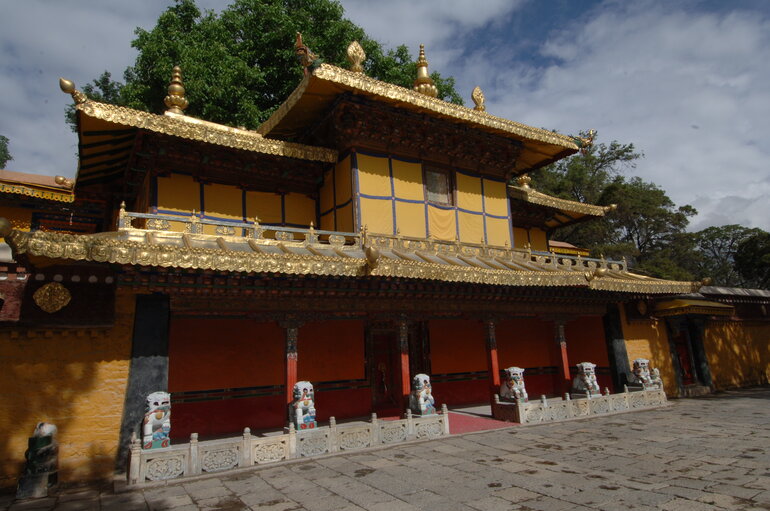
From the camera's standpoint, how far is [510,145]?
13617 mm

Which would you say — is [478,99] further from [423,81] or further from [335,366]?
[335,366]

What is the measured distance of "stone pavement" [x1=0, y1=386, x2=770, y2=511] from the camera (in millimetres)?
5414

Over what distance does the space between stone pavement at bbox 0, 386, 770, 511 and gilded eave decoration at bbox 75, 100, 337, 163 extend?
6.56m

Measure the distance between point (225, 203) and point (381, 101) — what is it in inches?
179

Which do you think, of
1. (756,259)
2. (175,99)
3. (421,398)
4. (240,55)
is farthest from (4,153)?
(756,259)

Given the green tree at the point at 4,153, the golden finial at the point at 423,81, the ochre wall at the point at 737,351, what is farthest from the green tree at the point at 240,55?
the green tree at the point at 4,153

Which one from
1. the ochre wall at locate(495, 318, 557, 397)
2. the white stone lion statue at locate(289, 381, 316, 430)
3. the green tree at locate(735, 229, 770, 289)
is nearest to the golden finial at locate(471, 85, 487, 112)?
the ochre wall at locate(495, 318, 557, 397)

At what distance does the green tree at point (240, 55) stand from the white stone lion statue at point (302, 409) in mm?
14121

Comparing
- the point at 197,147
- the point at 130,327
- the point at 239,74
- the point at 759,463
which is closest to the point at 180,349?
the point at 130,327

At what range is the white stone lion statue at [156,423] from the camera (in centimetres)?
702

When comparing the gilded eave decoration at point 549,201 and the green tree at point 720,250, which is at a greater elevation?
the green tree at point 720,250

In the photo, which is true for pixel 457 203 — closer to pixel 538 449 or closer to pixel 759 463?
pixel 538 449

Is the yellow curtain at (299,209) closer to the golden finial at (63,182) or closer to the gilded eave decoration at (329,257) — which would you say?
the gilded eave decoration at (329,257)

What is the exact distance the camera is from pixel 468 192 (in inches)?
520
